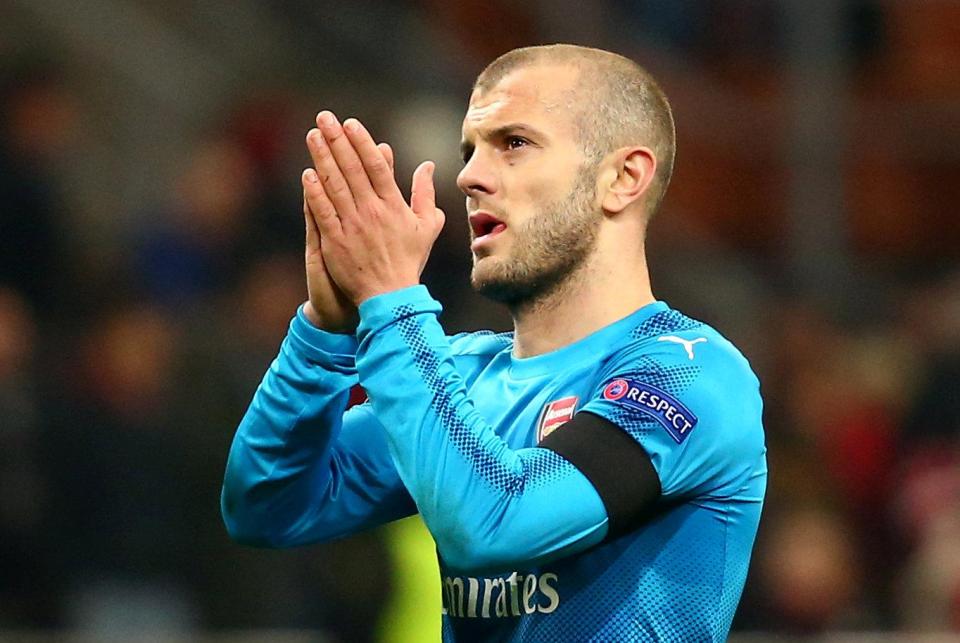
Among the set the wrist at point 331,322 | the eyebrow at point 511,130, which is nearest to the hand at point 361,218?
the wrist at point 331,322

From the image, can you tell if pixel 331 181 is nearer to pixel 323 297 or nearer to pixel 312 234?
pixel 312 234

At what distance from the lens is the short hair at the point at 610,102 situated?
10.9 ft

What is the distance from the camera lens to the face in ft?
10.7

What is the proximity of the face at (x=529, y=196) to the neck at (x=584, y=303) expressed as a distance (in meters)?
0.02

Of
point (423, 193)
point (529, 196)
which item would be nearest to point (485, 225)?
point (529, 196)

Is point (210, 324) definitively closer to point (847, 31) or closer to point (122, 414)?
point (122, 414)

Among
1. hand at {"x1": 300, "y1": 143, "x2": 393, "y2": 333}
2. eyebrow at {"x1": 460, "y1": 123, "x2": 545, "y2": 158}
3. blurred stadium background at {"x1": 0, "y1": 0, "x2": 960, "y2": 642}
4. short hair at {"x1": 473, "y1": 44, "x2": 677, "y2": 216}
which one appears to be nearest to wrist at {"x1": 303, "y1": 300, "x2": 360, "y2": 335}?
hand at {"x1": 300, "y1": 143, "x2": 393, "y2": 333}

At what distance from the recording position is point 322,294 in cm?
323

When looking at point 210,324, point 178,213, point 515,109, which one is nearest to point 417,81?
point 178,213

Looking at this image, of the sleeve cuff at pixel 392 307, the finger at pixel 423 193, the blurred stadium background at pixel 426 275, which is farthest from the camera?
the blurred stadium background at pixel 426 275

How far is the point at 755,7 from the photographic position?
36.8ft

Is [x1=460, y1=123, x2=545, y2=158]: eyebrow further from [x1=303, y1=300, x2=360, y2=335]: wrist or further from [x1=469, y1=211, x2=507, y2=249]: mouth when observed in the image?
[x1=303, y1=300, x2=360, y2=335]: wrist

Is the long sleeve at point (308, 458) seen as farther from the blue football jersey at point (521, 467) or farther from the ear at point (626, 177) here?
the ear at point (626, 177)

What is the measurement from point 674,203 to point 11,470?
4953 mm
